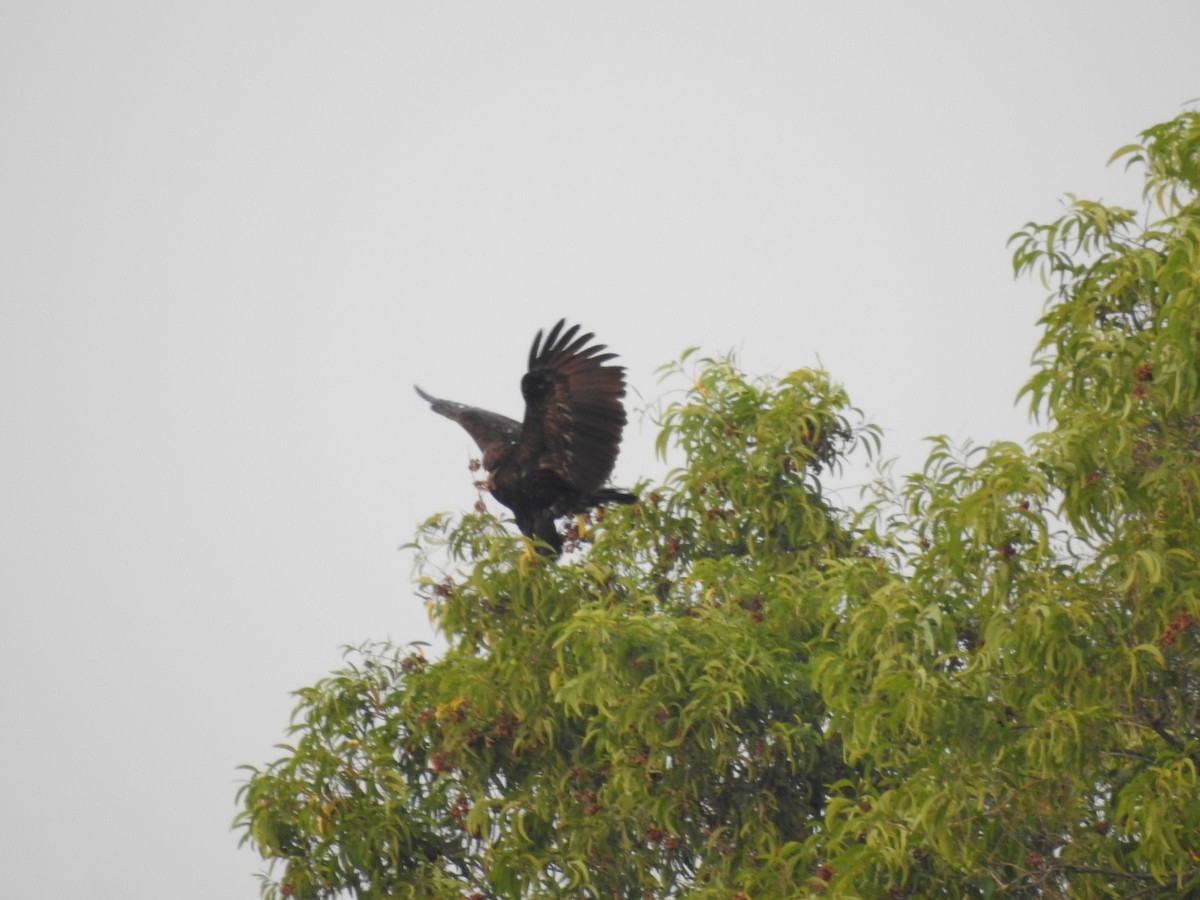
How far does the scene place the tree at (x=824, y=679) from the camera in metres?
4.59

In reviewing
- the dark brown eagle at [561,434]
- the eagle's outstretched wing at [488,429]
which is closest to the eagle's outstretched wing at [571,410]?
the dark brown eagle at [561,434]

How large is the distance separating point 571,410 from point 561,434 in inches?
5.4

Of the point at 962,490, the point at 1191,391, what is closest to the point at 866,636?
the point at 962,490

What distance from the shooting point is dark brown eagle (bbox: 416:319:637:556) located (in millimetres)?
8281

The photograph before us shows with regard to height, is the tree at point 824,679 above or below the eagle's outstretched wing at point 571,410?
below

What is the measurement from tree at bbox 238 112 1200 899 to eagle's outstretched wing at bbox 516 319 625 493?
2.11ft

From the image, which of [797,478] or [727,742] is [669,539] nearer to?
[797,478]

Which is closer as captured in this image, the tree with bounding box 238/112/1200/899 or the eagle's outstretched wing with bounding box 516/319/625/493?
the tree with bounding box 238/112/1200/899

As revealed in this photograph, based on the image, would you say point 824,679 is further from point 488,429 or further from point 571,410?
point 488,429

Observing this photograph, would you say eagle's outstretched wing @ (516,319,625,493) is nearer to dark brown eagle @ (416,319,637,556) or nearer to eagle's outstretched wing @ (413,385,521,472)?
dark brown eagle @ (416,319,637,556)

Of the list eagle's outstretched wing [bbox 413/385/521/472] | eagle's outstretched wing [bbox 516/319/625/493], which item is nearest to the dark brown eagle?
eagle's outstretched wing [bbox 516/319/625/493]

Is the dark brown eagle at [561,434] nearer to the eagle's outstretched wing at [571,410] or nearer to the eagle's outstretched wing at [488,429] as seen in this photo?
the eagle's outstretched wing at [571,410]

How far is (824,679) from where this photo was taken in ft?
16.6

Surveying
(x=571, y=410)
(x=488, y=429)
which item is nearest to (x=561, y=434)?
(x=571, y=410)
